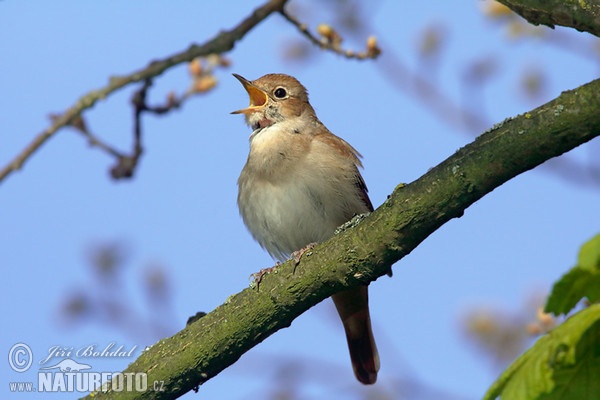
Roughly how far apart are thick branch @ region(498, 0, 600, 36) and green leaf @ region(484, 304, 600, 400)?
1621 millimetres

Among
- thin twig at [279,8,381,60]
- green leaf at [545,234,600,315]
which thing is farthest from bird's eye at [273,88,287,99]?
green leaf at [545,234,600,315]

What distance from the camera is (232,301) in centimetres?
420

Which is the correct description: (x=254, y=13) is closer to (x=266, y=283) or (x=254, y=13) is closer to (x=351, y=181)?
(x=351, y=181)

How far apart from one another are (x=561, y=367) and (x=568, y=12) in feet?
5.84

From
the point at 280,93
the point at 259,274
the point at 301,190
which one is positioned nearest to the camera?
the point at 259,274

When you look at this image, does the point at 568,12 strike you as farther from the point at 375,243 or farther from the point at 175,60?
the point at 175,60

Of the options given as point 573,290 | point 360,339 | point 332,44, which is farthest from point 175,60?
point 573,290

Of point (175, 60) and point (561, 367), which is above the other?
Result: point (175, 60)

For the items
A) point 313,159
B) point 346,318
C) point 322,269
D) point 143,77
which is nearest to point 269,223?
point 313,159

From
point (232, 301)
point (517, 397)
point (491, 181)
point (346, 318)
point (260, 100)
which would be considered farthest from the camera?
point (260, 100)

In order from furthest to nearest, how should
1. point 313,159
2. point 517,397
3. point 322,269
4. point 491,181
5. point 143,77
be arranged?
point 313,159 → point 143,77 → point 322,269 → point 491,181 → point 517,397

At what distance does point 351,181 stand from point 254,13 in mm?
1397

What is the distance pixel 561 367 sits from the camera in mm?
2223

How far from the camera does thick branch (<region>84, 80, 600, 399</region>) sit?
3.29 metres
